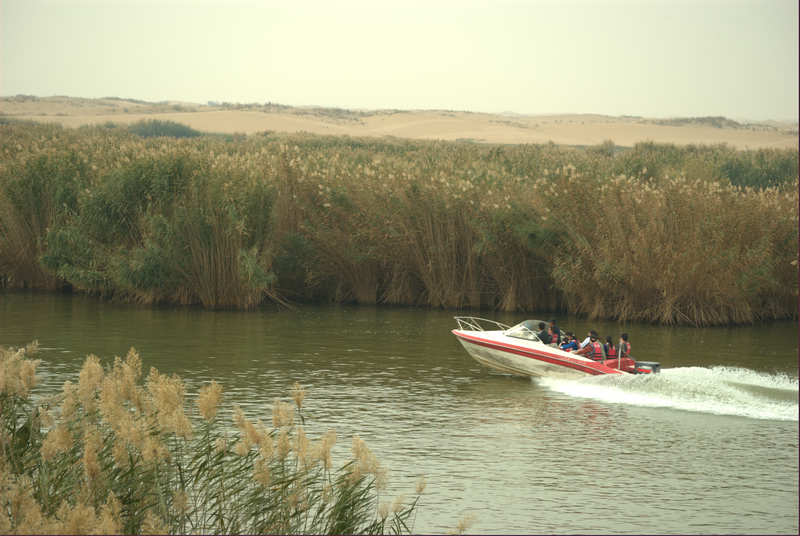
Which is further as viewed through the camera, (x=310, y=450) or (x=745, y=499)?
(x=745, y=499)

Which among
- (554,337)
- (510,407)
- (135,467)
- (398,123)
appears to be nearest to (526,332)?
(554,337)

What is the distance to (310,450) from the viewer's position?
911 cm

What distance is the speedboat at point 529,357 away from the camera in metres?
21.5

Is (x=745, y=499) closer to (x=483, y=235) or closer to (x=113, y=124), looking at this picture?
(x=483, y=235)

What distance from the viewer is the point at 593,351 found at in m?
21.8

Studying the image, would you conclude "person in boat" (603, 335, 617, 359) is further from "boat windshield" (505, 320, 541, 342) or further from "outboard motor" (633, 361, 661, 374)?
"boat windshield" (505, 320, 541, 342)

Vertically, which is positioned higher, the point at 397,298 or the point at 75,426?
the point at 75,426

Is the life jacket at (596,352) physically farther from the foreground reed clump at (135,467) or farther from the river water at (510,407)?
the foreground reed clump at (135,467)

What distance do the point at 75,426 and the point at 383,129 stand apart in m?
131

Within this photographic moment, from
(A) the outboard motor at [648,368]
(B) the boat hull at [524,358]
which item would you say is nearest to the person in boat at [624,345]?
(B) the boat hull at [524,358]

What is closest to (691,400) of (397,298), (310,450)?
(310,450)

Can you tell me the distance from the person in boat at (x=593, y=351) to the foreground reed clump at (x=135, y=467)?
37.7ft

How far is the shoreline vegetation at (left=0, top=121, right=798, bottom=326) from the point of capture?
1185 inches

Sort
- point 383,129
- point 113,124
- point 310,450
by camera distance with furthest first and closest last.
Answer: point 383,129 → point 113,124 → point 310,450
